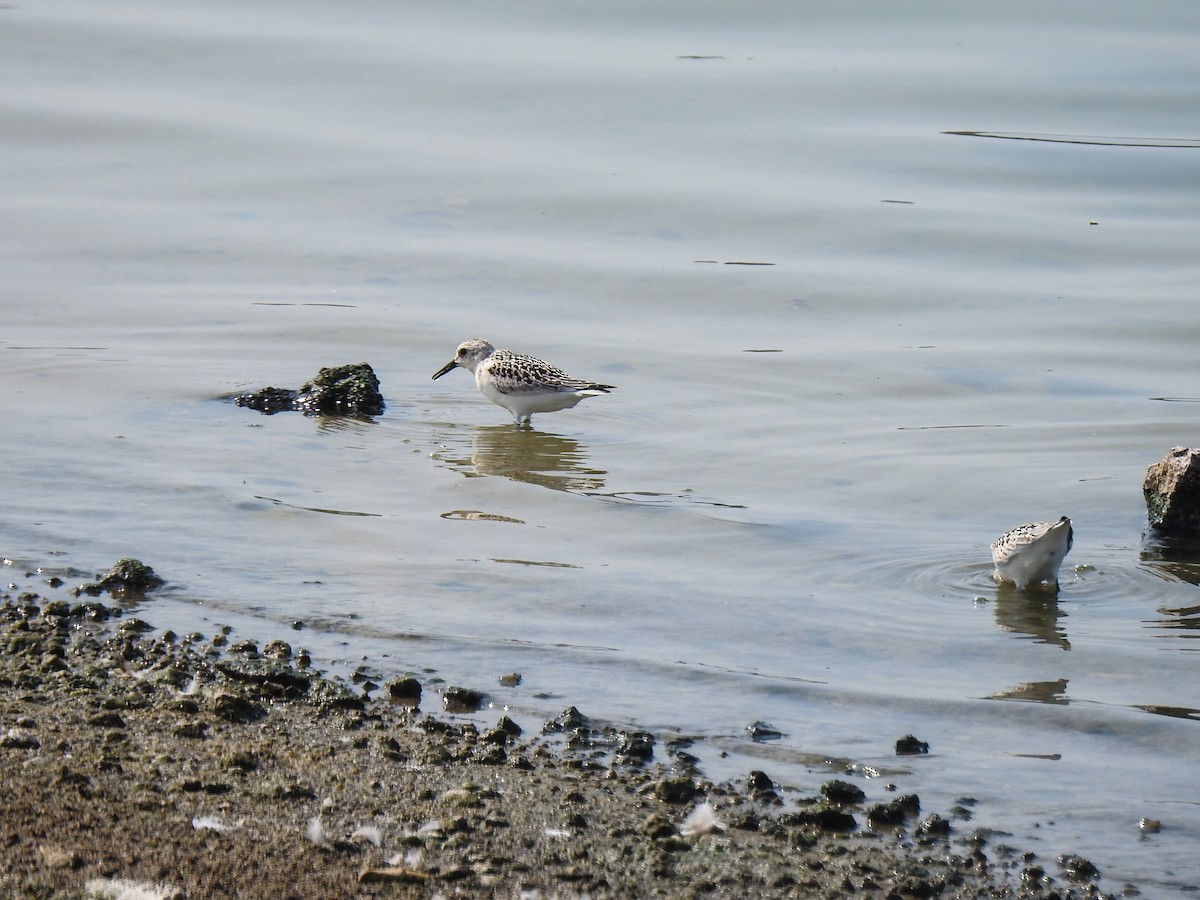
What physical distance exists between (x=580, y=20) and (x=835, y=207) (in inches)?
337

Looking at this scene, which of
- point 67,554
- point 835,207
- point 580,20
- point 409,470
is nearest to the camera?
point 67,554

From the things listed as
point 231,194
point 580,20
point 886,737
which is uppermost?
point 580,20

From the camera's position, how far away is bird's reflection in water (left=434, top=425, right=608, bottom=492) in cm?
966

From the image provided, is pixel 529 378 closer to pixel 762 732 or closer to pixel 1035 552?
pixel 1035 552

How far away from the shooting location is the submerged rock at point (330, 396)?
10.7m

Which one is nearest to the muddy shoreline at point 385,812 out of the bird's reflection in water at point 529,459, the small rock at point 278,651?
the small rock at point 278,651

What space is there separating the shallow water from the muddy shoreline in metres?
0.30

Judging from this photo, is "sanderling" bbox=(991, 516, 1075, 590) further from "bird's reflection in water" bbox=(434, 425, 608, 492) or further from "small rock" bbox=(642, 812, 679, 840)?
"small rock" bbox=(642, 812, 679, 840)

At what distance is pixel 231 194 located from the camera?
16.7 m

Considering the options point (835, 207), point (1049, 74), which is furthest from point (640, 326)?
point (1049, 74)

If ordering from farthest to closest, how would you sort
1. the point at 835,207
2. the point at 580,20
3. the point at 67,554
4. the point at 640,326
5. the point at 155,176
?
the point at 580,20
the point at 155,176
the point at 835,207
the point at 640,326
the point at 67,554

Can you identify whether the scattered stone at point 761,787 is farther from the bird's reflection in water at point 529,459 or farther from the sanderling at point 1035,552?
the bird's reflection in water at point 529,459

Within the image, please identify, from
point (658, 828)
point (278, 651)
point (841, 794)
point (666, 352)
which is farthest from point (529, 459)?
point (658, 828)

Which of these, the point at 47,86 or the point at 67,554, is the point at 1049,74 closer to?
the point at 47,86
